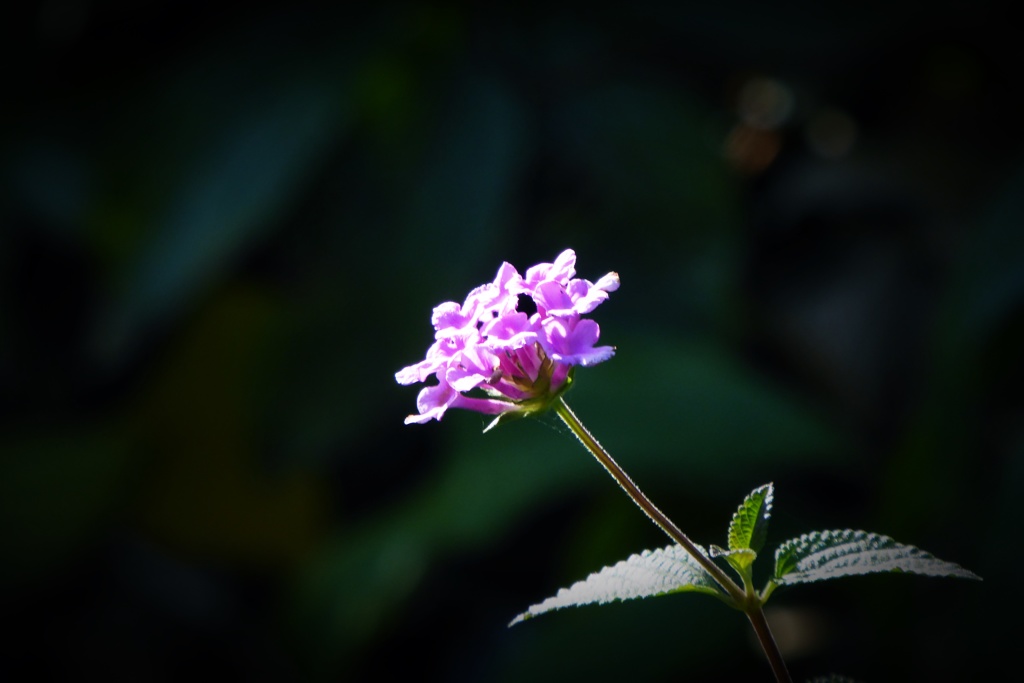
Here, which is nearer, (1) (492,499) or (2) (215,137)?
(1) (492,499)

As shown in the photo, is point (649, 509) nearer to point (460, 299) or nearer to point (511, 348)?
point (511, 348)

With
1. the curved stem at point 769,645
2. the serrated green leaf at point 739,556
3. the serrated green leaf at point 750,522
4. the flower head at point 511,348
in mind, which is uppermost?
the flower head at point 511,348

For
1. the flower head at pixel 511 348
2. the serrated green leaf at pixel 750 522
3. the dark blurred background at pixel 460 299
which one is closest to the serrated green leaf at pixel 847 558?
the serrated green leaf at pixel 750 522

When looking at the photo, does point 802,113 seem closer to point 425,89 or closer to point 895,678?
point 425,89

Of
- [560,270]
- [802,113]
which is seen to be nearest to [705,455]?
[802,113]

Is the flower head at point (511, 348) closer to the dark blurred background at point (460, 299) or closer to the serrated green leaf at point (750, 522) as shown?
the serrated green leaf at point (750, 522)

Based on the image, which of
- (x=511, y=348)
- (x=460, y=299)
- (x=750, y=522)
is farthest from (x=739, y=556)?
(x=460, y=299)

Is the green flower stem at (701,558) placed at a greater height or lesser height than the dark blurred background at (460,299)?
lesser

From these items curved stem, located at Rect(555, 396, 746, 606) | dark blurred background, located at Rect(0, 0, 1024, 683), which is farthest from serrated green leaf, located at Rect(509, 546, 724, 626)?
dark blurred background, located at Rect(0, 0, 1024, 683)
